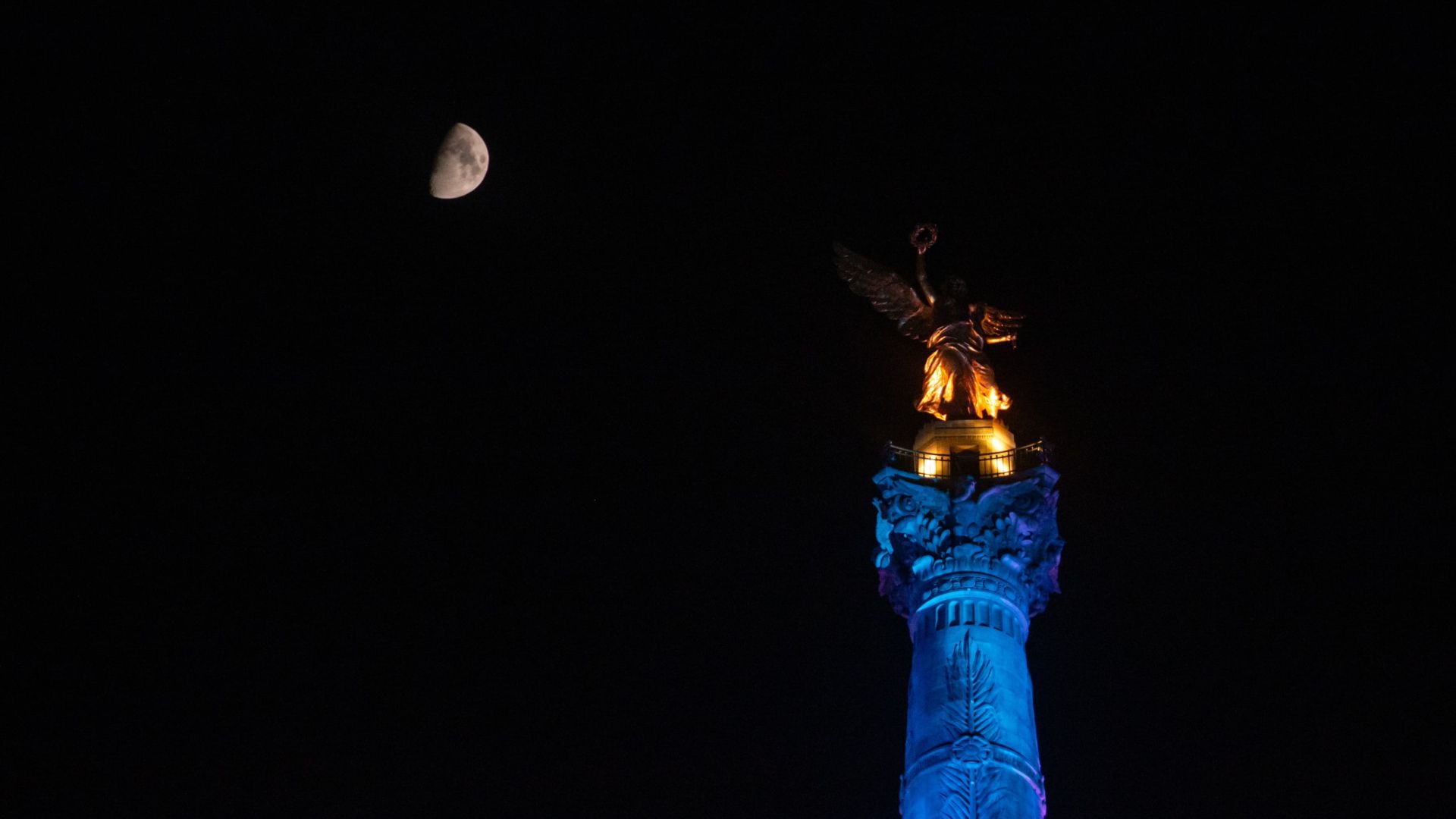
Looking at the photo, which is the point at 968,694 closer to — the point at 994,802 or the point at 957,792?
the point at 957,792

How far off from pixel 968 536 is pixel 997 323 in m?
4.77

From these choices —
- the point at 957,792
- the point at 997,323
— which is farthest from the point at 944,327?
the point at 957,792

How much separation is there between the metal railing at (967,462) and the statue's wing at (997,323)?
2748 millimetres

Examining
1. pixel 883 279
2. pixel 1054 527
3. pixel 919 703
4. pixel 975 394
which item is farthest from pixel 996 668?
pixel 883 279

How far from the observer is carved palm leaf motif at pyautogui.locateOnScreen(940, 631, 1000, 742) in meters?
19.2

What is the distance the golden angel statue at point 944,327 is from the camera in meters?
24.3

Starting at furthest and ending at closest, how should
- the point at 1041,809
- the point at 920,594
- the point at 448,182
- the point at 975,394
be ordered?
the point at 448,182 < the point at 975,394 < the point at 920,594 < the point at 1041,809

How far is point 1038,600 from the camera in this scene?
2170cm

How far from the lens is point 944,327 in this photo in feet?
82.4

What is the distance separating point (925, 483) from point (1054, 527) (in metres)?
1.73

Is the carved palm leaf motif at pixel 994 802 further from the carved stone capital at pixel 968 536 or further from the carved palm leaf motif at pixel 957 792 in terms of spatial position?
the carved stone capital at pixel 968 536

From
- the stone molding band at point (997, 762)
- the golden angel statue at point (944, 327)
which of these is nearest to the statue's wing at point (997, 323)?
the golden angel statue at point (944, 327)

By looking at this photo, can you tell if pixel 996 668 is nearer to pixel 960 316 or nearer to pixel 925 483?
pixel 925 483

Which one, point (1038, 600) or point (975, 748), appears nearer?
point (975, 748)
